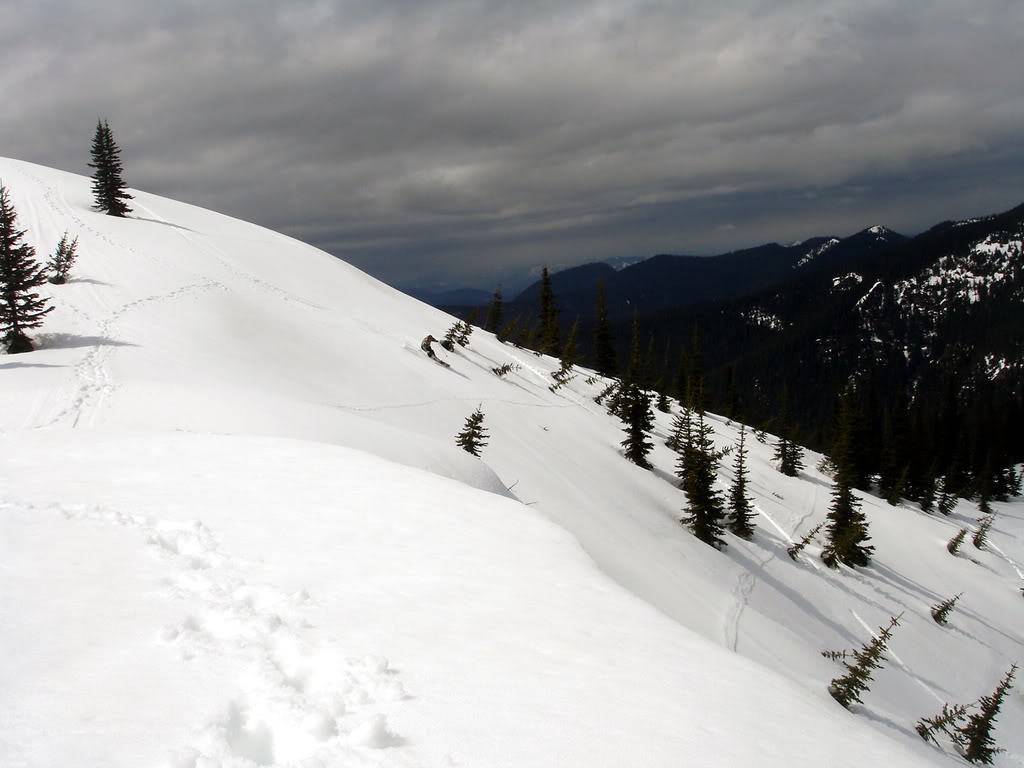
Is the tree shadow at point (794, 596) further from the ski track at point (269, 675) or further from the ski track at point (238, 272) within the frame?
the ski track at point (238, 272)

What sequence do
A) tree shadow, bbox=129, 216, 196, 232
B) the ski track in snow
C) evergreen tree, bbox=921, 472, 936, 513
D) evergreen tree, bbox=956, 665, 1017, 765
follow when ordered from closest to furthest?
evergreen tree, bbox=956, 665, 1017, 765
the ski track in snow
tree shadow, bbox=129, 216, 196, 232
evergreen tree, bbox=921, 472, 936, 513

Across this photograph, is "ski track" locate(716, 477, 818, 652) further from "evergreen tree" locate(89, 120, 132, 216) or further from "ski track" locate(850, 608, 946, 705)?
"evergreen tree" locate(89, 120, 132, 216)

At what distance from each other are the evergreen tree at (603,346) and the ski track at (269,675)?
4956 centimetres

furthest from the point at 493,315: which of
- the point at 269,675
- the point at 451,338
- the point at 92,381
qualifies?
the point at 269,675

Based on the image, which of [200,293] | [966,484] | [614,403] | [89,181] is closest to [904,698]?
[614,403]

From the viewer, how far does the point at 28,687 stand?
368cm

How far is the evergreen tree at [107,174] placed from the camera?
129 feet

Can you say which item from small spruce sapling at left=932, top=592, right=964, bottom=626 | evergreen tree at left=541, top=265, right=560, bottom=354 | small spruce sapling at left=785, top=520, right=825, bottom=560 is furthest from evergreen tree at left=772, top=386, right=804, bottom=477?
evergreen tree at left=541, top=265, right=560, bottom=354

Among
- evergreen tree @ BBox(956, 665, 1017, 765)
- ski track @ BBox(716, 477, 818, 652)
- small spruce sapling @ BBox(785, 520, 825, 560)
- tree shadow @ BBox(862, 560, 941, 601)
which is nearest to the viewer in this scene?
evergreen tree @ BBox(956, 665, 1017, 765)

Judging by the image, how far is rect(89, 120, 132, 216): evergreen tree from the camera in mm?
39281

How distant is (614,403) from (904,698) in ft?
78.0

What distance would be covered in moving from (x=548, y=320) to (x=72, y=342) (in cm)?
4099

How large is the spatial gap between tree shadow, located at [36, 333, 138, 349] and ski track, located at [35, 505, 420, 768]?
18107mm

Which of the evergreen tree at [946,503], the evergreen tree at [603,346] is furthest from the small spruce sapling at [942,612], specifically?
the evergreen tree at [603,346]
